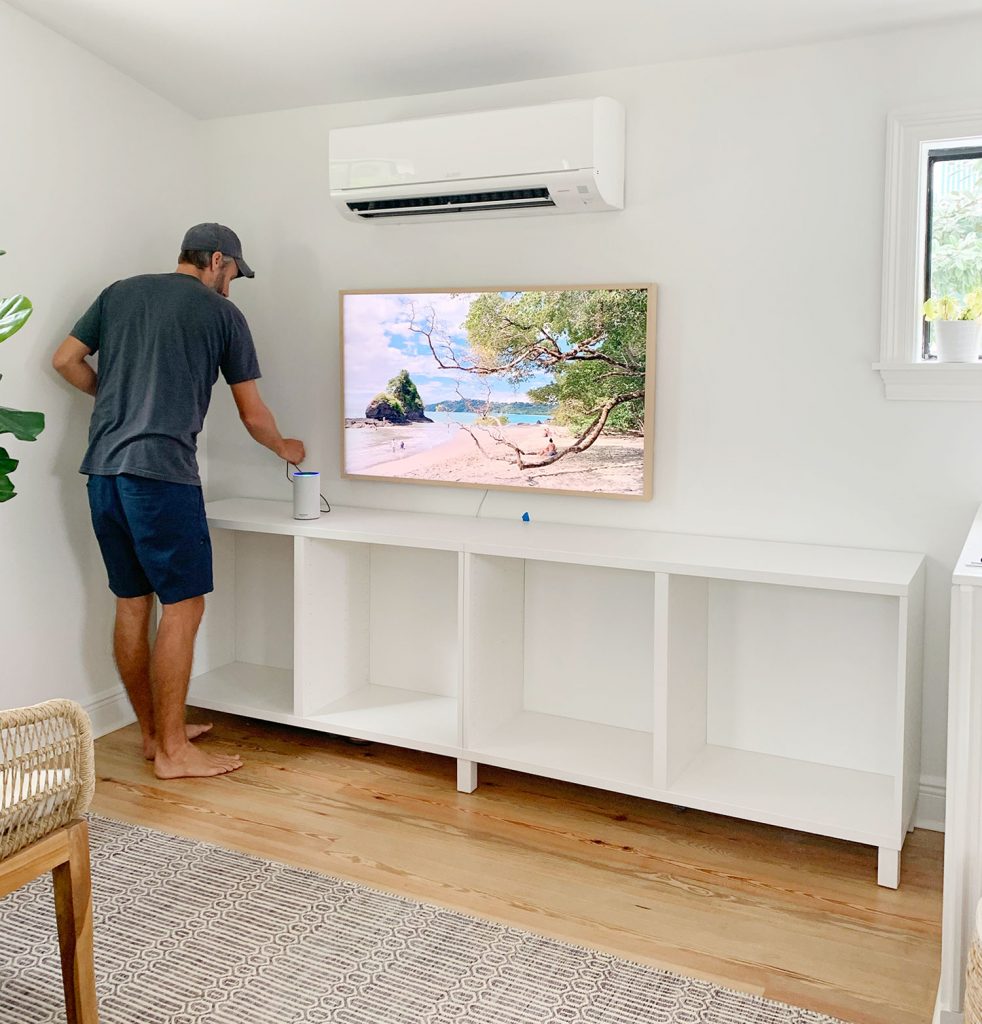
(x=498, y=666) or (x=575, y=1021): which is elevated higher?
(x=498, y=666)

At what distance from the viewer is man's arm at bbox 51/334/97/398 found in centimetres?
305

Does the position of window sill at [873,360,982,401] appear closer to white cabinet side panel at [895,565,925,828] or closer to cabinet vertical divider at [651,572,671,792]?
white cabinet side panel at [895,565,925,828]

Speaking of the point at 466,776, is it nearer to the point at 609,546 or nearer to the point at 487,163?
the point at 609,546

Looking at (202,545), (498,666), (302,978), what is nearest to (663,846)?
(498,666)

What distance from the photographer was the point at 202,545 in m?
3.07

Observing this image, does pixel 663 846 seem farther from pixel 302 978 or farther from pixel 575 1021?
pixel 302 978

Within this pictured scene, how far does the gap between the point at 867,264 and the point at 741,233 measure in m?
0.35

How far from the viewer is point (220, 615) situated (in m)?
3.75

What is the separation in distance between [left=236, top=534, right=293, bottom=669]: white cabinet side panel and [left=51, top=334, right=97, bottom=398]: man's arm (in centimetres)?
88

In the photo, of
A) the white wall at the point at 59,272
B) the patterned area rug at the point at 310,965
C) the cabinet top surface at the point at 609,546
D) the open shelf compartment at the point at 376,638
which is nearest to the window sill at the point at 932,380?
the cabinet top surface at the point at 609,546

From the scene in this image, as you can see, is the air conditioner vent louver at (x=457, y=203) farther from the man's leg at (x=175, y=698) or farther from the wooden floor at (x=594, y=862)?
the wooden floor at (x=594, y=862)

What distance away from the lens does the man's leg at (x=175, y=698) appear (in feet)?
9.99

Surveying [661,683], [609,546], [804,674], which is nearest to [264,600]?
[609,546]

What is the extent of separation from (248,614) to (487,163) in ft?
6.12
